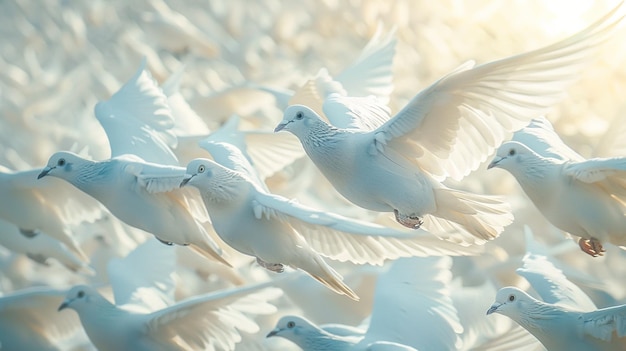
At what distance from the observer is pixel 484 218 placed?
1499mm

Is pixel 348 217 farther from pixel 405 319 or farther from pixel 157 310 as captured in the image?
pixel 157 310

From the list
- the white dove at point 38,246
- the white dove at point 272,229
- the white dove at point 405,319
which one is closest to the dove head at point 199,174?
the white dove at point 272,229

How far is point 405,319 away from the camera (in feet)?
6.12

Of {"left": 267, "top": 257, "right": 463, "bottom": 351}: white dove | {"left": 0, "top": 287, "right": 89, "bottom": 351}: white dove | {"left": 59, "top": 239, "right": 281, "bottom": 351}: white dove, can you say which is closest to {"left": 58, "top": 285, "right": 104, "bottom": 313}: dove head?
{"left": 59, "top": 239, "right": 281, "bottom": 351}: white dove

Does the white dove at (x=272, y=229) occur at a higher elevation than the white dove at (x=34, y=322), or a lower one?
higher

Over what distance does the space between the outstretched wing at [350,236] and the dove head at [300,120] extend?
11cm

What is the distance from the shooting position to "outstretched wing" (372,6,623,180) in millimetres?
1320

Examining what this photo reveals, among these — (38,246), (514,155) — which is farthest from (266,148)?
(38,246)

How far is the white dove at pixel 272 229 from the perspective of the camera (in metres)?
1.53

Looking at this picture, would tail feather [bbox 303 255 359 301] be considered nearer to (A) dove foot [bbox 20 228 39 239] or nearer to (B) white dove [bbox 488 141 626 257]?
(B) white dove [bbox 488 141 626 257]

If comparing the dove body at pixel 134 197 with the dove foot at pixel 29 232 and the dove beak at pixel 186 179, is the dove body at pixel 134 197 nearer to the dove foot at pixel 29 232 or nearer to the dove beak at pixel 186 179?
the dove beak at pixel 186 179

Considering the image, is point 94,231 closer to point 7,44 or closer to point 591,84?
point 7,44

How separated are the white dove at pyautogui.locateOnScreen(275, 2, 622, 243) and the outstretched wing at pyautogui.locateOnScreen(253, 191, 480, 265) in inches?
2.8

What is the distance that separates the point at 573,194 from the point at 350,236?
0.37 m
